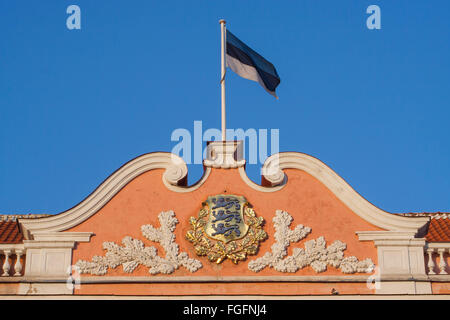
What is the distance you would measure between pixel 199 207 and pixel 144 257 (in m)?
1.48

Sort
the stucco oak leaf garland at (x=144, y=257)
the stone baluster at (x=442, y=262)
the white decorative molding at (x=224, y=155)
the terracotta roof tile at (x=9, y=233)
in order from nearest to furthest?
the stucco oak leaf garland at (x=144, y=257) → the stone baluster at (x=442, y=262) → the white decorative molding at (x=224, y=155) → the terracotta roof tile at (x=9, y=233)

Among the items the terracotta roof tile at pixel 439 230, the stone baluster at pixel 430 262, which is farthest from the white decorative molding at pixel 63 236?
the terracotta roof tile at pixel 439 230

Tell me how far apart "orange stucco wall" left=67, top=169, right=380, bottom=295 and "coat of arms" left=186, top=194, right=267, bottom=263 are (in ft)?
0.45

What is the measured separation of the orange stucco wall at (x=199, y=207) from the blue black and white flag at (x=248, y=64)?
257 centimetres

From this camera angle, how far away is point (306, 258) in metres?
19.8

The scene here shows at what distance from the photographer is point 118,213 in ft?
66.5

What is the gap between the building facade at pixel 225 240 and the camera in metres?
19.6

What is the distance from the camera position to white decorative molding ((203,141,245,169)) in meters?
20.6

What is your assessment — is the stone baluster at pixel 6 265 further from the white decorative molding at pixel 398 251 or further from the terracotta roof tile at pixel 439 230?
the terracotta roof tile at pixel 439 230

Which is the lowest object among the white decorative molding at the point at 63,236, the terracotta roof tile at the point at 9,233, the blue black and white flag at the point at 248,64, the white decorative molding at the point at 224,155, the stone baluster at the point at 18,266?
the stone baluster at the point at 18,266

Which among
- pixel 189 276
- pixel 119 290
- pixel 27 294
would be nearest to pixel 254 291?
pixel 189 276

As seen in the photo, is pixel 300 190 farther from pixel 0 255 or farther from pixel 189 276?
pixel 0 255

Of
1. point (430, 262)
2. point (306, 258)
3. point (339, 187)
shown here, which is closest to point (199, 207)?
point (306, 258)
